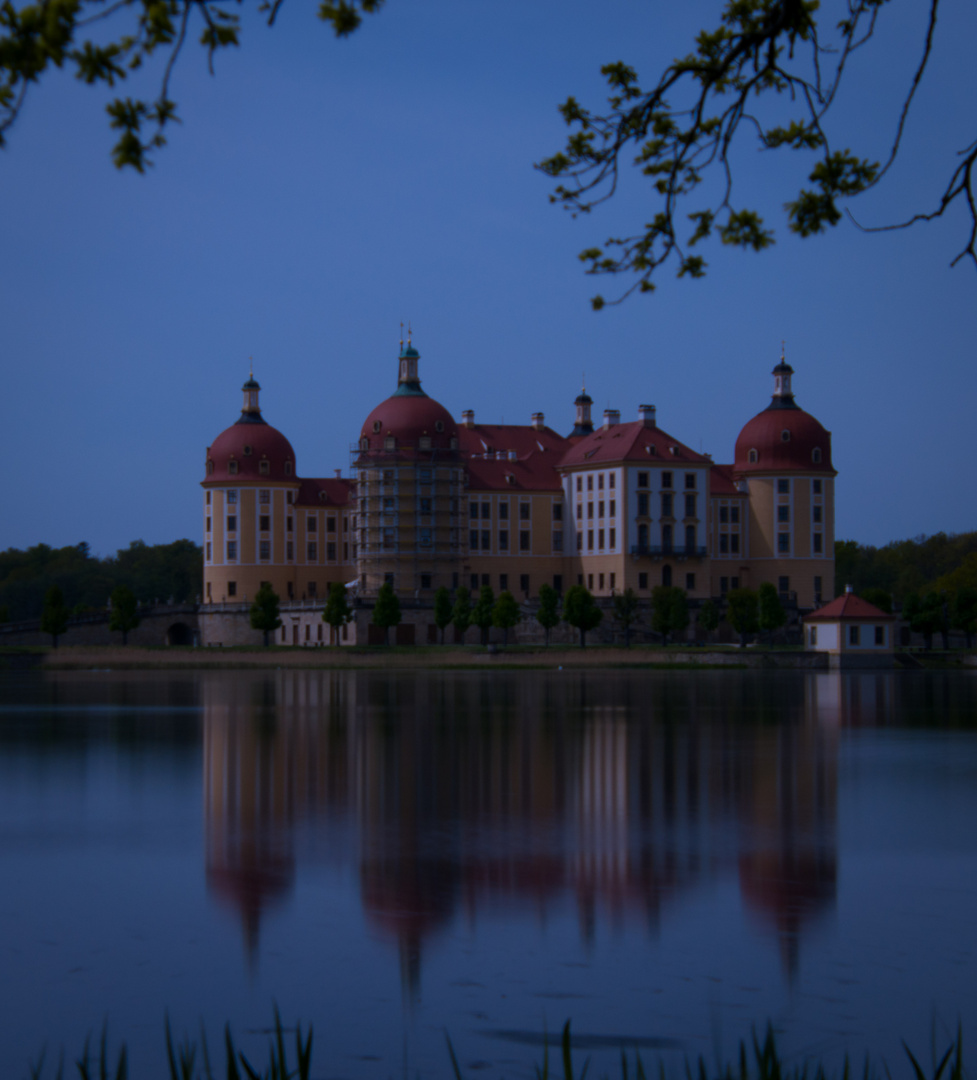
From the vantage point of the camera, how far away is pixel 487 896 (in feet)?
40.5

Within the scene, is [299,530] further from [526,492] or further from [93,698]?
[93,698]

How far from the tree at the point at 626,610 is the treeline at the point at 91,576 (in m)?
45.0

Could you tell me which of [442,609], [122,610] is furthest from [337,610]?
[122,610]

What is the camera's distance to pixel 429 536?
9125cm

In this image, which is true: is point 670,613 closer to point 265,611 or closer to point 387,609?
point 387,609

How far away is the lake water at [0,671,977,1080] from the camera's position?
9.00 meters

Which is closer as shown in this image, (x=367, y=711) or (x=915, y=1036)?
(x=915, y=1036)

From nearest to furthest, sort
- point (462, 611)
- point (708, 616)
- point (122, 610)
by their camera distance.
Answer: point (462, 611) < point (708, 616) < point (122, 610)

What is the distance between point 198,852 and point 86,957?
428 cm

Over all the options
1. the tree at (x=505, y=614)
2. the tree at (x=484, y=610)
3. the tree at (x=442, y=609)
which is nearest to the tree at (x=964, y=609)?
the tree at (x=505, y=614)

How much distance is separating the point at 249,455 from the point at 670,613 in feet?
105

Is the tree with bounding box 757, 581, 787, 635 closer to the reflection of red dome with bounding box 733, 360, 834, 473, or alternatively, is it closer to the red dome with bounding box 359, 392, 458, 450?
the reflection of red dome with bounding box 733, 360, 834, 473

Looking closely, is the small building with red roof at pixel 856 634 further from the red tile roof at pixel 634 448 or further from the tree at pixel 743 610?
the red tile roof at pixel 634 448

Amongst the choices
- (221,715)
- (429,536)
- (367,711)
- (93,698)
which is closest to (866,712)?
(367,711)
